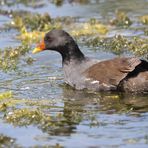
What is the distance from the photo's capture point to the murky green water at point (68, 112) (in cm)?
914

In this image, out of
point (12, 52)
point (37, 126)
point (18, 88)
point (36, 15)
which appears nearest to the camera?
point (37, 126)

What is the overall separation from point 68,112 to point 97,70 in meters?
1.55

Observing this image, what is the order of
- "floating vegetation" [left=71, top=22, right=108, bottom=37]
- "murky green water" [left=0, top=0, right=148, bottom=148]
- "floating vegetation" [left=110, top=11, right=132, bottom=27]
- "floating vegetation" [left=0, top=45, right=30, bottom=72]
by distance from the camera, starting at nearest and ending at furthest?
"murky green water" [left=0, top=0, right=148, bottom=148] → "floating vegetation" [left=0, top=45, right=30, bottom=72] → "floating vegetation" [left=71, top=22, right=108, bottom=37] → "floating vegetation" [left=110, top=11, right=132, bottom=27]

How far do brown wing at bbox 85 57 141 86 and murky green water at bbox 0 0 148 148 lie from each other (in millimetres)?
263

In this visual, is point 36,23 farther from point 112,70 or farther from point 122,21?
point 112,70

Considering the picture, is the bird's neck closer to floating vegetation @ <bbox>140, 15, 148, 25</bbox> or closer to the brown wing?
the brown wing

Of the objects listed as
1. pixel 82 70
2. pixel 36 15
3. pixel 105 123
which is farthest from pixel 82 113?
pixel 36 15

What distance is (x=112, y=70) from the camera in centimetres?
1162

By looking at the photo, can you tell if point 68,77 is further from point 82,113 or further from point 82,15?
point 82,15

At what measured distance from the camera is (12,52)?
14.1m

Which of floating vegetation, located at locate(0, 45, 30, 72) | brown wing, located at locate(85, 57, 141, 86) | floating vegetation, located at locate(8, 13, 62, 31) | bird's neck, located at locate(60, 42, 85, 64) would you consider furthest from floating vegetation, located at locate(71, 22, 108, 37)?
brown wing, located at locate(85, 57, 141, 86)

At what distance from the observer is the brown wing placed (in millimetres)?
11453

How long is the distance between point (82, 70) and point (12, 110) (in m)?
1.96

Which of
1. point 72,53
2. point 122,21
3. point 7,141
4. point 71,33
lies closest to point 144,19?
point 122,21
